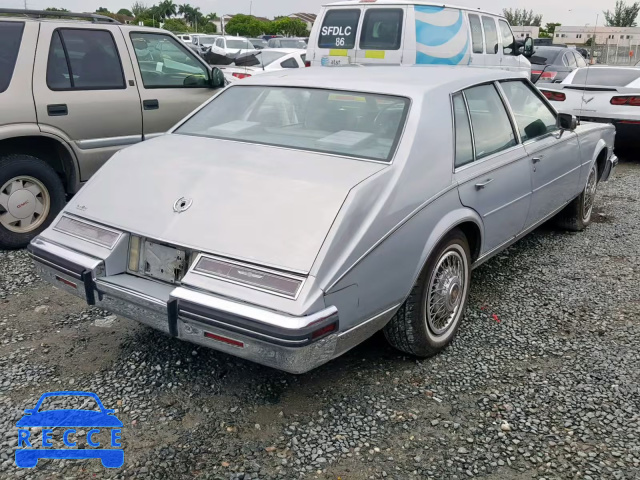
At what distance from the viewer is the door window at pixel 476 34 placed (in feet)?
34.6

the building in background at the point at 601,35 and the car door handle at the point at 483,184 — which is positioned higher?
the building in background at the point at 601,35

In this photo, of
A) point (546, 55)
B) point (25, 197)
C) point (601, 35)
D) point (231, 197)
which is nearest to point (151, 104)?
point (25, 197)

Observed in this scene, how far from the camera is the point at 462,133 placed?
3686 mm

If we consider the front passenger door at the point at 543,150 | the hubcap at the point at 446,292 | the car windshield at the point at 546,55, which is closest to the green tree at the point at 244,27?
the car windshield at the point at 546,55

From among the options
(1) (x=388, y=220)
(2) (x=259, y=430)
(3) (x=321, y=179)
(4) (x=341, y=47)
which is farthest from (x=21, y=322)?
(4) (x=341, y=47)

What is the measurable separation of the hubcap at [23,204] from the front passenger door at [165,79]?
123 centimetres

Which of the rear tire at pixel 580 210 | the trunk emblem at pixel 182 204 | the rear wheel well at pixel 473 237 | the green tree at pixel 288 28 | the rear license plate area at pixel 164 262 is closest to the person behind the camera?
the rear license plate area at pixel 164 262

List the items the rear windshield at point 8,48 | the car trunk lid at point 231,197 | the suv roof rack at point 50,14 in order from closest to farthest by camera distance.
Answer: the car trunk lid at point 231,197
the rear windshield at point 8,48
the suv roof rack at point 50,14

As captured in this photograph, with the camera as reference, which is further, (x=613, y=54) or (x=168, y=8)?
(x=168, y=8)

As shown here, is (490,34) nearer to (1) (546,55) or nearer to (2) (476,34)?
(2) (476,34)

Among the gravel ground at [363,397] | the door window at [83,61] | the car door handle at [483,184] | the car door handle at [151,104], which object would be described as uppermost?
the door window at [83,61]

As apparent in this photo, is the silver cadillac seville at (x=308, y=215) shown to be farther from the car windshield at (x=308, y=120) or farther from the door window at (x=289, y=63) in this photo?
the door window at (x=289, y=63)

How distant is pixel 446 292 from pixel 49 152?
3943 millimetres

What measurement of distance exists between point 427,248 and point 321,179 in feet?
2.23
